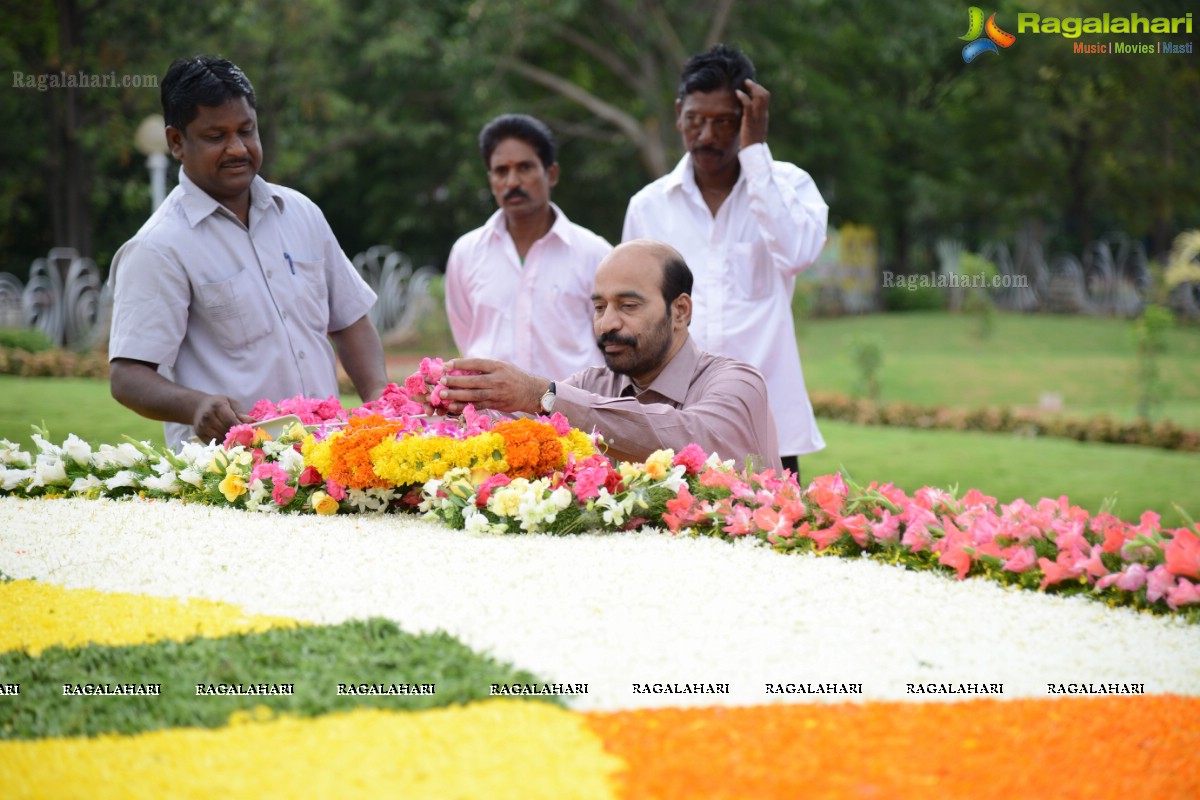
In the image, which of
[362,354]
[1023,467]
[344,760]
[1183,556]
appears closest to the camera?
[344,760]

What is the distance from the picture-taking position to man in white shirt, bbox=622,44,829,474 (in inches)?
182

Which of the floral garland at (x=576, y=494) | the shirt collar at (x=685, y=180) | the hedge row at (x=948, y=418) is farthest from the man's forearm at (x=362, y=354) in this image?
the hedge row at (x=948, y=418)

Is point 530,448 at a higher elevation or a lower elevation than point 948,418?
higher

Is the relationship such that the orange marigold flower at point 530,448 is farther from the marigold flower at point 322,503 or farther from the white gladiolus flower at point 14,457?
the white gladiolus flower at point 14,457

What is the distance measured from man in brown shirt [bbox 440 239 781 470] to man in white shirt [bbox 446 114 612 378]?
116cm

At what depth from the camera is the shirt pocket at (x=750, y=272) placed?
15.9ft

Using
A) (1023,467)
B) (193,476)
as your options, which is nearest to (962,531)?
(193,476)

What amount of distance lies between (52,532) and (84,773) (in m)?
1.70

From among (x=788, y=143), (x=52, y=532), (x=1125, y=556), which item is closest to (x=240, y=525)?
(x=52, y=532)

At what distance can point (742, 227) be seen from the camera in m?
4.88

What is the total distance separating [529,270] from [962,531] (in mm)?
2675

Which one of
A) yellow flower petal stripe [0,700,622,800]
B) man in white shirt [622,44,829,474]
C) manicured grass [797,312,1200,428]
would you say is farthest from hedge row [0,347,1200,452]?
yellow flower petal stripe [0,700,622,800]

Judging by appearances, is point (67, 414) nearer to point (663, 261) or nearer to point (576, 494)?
point (663, 261)

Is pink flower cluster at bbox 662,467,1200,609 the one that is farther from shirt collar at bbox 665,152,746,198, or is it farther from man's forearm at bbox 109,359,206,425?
shirt collar at bbox 665,152,746,198
